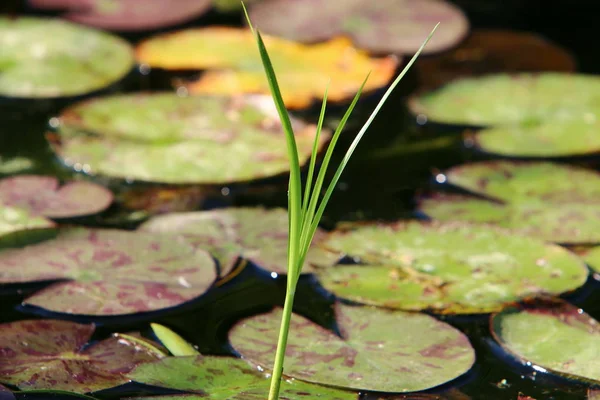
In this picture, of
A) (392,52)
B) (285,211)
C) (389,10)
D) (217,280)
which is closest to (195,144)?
(285,211)

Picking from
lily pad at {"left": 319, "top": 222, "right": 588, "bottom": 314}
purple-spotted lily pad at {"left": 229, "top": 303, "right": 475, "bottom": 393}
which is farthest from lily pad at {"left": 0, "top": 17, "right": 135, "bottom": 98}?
purple-spotted lily pad at {"left": 229, "top": 303, "right": 475, "bottom": 393}

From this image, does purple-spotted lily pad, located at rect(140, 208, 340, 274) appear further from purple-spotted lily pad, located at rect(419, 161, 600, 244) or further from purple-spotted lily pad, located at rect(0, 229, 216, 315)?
purple-spotted lily pad, located at rect(419, 161, 600, 244)

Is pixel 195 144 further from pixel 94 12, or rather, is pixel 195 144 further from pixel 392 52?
pixel 94 12

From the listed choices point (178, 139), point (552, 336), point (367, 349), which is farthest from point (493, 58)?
point (367, 349)

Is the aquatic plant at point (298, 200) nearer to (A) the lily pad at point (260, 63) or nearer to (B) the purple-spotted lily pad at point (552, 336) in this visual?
(B) the purple-spotted lily pad at point (552, 336)

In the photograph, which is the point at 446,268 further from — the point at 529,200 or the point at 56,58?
the point at 56,58

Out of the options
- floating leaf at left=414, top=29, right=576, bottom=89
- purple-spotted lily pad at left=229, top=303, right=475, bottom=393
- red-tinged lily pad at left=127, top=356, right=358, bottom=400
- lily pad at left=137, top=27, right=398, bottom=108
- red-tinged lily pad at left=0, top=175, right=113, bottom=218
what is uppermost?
lily pad at left=137, top=27, right=398, bottom=108
